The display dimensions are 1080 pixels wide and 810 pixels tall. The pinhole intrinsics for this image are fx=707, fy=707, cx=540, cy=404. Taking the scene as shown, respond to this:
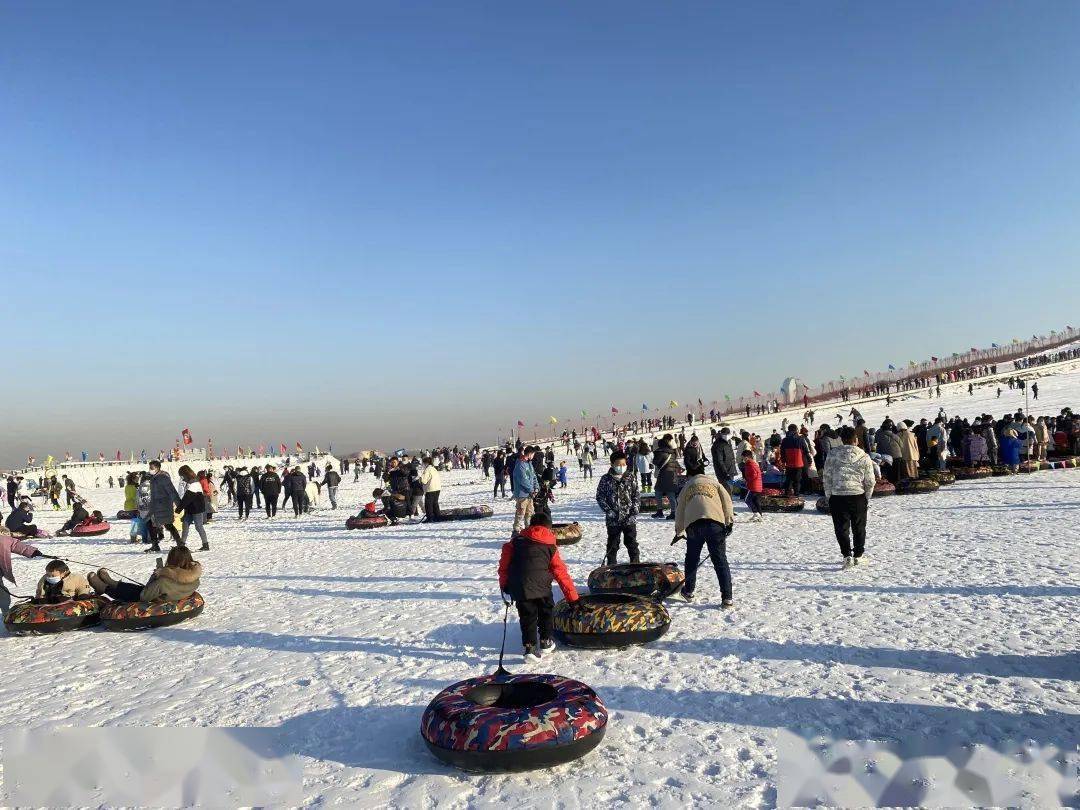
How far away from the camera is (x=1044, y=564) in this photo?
9734 mm

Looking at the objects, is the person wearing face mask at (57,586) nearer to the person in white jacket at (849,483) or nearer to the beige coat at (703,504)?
the beige coat at (703,504)

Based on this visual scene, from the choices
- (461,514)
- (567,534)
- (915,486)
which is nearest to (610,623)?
(567,534)

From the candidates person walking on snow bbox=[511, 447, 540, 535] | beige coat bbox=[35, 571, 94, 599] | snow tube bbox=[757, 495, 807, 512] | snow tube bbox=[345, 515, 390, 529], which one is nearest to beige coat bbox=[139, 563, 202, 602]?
beige coat bbox=[35, 571, 94, 599]

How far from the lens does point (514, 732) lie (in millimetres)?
4586

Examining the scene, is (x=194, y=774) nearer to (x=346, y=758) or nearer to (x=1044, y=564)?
(x=346, y=758)

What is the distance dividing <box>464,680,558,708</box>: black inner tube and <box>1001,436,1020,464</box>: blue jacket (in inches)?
840

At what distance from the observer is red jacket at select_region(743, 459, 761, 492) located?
51.2 ft

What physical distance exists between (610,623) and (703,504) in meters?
2.01

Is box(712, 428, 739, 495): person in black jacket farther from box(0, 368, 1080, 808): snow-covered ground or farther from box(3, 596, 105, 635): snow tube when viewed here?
box(3, 596, 105, 635): snow tube

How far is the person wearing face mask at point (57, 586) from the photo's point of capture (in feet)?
31.7

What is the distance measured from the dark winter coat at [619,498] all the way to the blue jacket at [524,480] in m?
5.04

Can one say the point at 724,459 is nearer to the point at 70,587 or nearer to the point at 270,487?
the point at 70,587

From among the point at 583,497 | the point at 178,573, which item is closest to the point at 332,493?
the point at 583,497

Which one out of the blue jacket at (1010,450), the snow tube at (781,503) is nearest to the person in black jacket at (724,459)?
the snow tube at (781,503)
